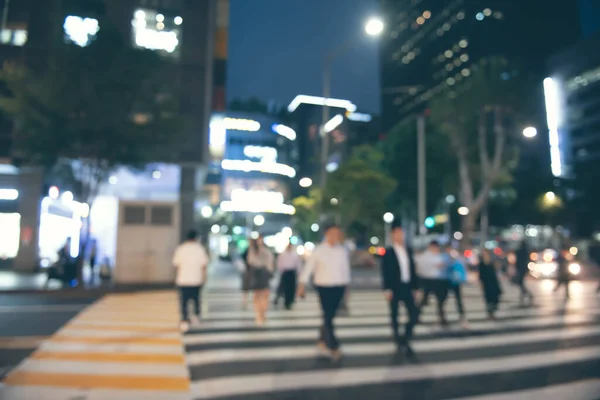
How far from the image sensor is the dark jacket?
7.10 meters

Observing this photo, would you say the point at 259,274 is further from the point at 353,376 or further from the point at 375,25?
the point at 375,25

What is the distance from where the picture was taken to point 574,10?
80438 millimetres

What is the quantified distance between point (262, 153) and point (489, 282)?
74687 millimetres

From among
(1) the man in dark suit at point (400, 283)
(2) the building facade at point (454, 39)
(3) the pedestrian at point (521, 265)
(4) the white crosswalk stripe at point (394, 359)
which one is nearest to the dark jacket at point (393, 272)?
(1) the man in dark suit at point (400, 283)

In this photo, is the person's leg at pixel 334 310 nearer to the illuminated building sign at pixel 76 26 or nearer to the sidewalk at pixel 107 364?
the sidewalk at pixel 107 364

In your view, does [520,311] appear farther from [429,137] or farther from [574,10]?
[574,10]

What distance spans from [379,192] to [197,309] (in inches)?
823

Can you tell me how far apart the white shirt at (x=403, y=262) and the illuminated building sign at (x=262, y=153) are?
76908mm

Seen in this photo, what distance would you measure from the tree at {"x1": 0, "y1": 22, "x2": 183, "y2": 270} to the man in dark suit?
12.2 metres

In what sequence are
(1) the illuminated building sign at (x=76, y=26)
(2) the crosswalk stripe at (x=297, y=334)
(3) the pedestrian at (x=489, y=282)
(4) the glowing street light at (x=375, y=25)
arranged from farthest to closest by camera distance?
(1) the illuminated building sign at (x=76, y=26), (4) the glowing street light at (x=375, y=25), (3) the pedestrian at (x=489, y=282), (2) the crosswalk stripe at (x=297, y=334)

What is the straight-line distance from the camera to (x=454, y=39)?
314 ft

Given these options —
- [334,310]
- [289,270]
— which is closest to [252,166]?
[289,270]

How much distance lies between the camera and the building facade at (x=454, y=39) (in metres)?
81.2

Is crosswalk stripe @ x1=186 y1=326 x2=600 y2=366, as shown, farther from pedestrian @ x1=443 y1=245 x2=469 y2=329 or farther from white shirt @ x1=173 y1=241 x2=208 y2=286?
white shirt @ x1=173 y1=241 x2=208 y2=286
